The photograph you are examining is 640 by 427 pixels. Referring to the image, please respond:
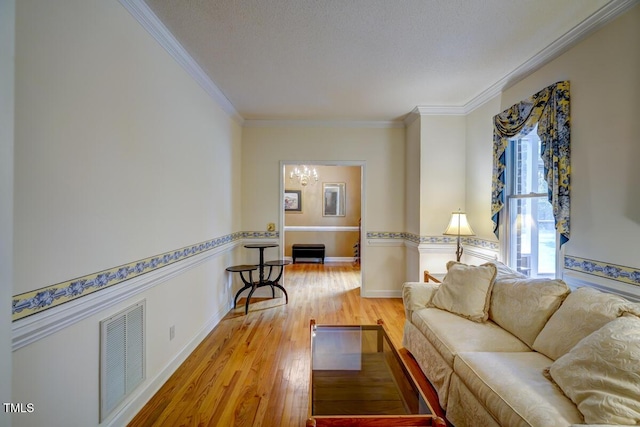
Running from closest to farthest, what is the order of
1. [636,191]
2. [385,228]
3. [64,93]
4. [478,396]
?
[64,93] < [478,396] < [636,191] < [385,228]

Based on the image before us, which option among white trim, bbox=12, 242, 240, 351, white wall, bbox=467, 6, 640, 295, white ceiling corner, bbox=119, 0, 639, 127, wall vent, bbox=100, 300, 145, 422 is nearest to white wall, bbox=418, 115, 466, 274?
white ceiling corner, bbox=119, 0, 639, 127

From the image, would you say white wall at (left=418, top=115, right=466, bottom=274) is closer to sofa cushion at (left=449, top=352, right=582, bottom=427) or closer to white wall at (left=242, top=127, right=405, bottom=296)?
white wall at (left=242, top=127, right=405, bottom=296)

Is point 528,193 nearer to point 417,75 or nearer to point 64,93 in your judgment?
point 417,75

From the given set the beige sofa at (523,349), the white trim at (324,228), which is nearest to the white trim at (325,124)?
the beige sofa at (523,349)

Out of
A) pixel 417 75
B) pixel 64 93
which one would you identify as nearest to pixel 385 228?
pixel 417 75

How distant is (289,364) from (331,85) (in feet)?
9.30

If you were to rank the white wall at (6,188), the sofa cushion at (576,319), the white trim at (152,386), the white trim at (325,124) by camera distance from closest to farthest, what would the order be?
1. the white wall at (6,188)
2. the sofa cushion at (576,319)
3. the white trim at (152,386)
4. the white trim at (325,124)

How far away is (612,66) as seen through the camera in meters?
1.86

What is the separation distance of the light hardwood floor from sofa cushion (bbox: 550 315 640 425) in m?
1.49

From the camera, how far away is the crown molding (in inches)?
71.5

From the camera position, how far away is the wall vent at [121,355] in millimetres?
1558

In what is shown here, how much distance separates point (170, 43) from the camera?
86.6 inches

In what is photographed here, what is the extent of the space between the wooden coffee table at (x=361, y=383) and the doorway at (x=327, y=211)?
5.18 m

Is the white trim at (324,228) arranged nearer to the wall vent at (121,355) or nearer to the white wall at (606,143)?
the white wall at (606,143)
